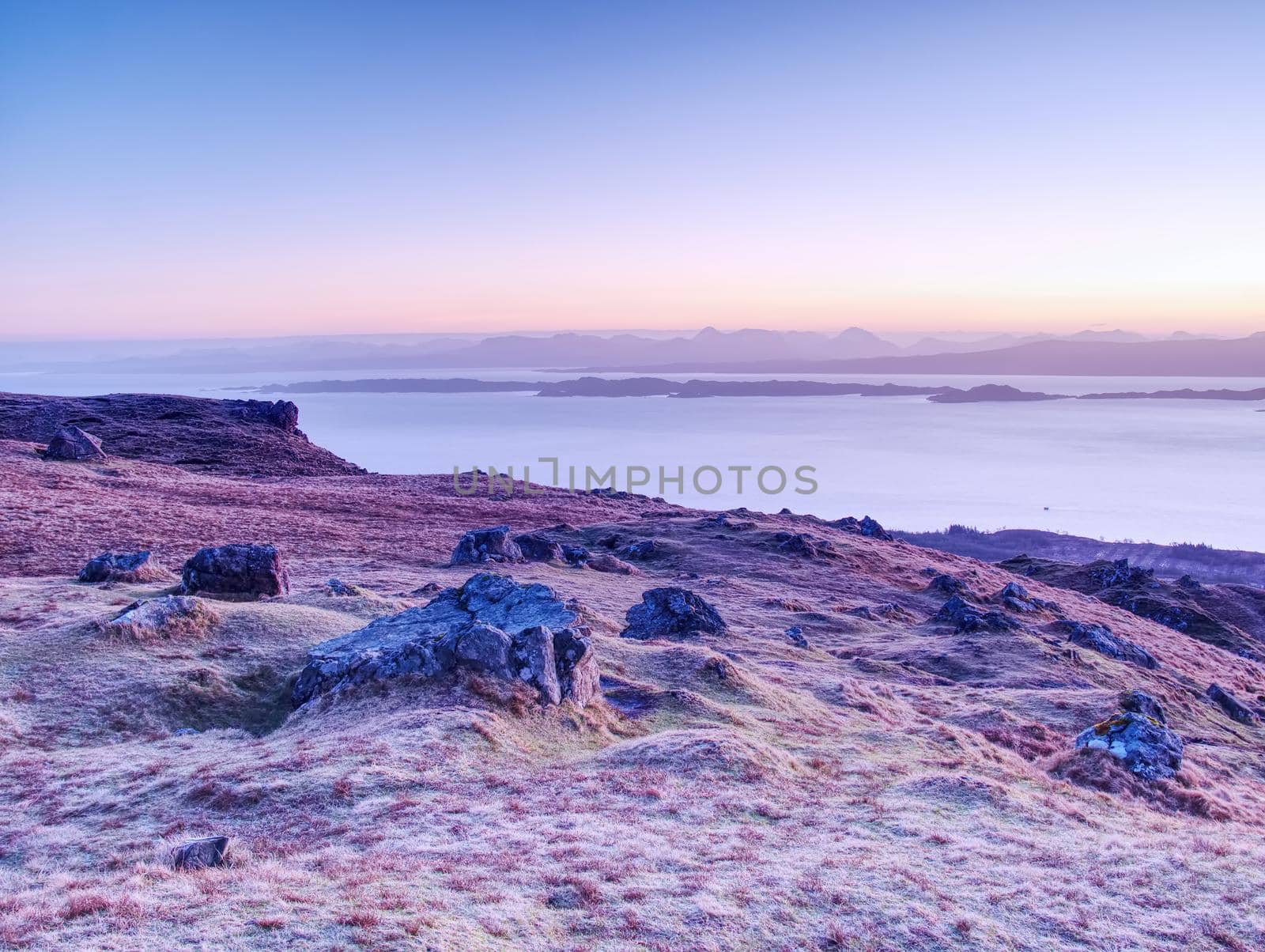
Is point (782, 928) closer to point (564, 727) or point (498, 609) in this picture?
point (564, 727)

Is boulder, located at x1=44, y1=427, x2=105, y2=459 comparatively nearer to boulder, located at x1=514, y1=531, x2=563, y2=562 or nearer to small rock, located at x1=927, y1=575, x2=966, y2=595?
boulder, located at x1=514, y1=531, x2=563, y2=562

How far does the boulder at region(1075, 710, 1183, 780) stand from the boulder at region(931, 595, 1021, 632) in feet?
40.5

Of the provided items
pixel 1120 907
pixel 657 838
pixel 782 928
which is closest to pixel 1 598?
pixel 657 838

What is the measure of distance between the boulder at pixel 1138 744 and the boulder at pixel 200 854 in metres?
16.5

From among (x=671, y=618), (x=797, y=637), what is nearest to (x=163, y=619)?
(x=671, y=618)

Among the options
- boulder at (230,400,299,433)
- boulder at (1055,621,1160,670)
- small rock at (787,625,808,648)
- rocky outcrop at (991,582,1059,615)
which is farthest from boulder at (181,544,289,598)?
boulder at (230,400,299,433)

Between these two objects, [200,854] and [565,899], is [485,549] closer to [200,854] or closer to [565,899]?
[200,854]

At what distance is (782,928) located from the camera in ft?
29.9

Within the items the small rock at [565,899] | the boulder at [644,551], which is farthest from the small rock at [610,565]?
the small rock at [565,899]

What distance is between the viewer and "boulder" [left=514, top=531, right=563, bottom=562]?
35.8 metres

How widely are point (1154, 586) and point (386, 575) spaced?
1901 inches

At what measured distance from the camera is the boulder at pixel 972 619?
3017 cm

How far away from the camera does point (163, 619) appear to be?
18250mm

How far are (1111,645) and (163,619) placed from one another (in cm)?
3178
